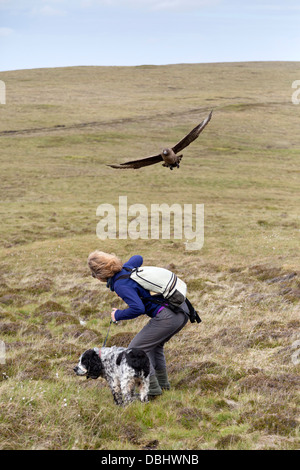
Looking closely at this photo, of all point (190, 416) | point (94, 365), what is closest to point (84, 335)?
point (94, 365)

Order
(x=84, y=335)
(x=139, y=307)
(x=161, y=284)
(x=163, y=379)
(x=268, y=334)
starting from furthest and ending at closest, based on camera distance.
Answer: (x=84, y=335) → (x=268, y=334) → (x=163, y=379) → (x=161, y=284) → (x=139, y=307)

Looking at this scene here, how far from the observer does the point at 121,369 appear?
650 cm

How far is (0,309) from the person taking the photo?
13828 millimetres

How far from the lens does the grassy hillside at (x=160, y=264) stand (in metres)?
5.64

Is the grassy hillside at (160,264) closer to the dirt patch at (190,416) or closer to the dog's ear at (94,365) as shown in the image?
the dirt patch at (190,416)

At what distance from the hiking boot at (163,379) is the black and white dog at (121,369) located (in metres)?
0.61

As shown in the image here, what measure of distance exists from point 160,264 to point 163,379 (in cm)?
1400

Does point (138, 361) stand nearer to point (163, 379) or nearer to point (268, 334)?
point (163, 379)

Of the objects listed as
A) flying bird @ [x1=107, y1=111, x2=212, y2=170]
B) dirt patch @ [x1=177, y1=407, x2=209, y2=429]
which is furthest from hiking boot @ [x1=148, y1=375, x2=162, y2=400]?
flying bird @ [x1=107, y1=111, x2=212, y2=170]

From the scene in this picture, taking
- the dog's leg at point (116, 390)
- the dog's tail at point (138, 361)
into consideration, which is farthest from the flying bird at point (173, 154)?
the dog's leg at point (116, 390)

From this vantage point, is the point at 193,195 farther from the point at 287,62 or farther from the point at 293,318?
the point at 287,62

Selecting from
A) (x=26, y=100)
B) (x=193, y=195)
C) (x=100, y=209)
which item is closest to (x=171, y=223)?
(x=100, y=209)

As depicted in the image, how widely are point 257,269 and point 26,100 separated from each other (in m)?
92.8

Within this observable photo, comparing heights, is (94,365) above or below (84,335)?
above
